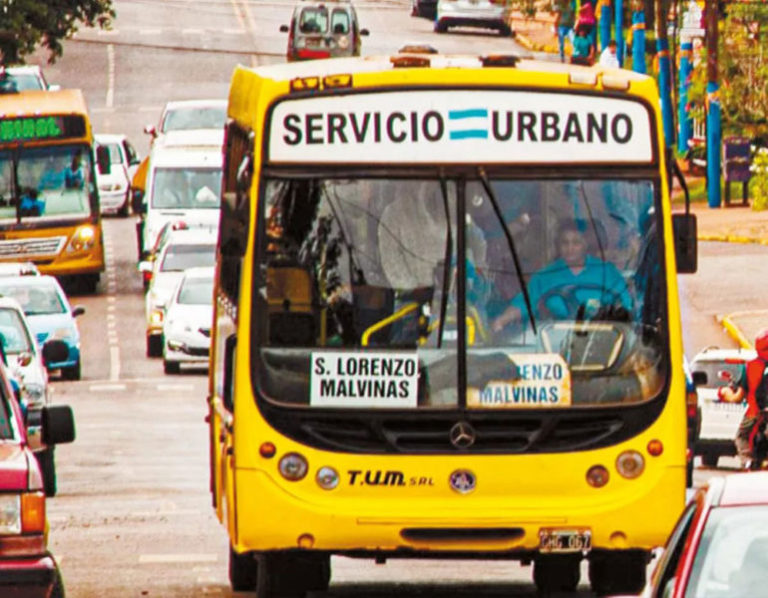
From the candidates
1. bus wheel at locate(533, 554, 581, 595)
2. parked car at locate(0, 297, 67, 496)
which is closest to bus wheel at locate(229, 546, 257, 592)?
bus wheel at locate(533, 554, 581, 595)

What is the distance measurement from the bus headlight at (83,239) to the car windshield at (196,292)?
811 centimetres

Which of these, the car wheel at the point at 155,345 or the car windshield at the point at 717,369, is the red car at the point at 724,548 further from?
the car wheel at the point at 155,345

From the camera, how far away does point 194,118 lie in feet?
Answer: 177

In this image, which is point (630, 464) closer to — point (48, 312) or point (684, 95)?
point (48, 312)

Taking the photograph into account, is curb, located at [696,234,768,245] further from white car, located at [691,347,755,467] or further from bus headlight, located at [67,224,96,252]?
white car, located at [691,347,755,467]

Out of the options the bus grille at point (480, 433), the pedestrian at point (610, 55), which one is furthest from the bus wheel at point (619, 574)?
the pedestrian at point (610, 55)

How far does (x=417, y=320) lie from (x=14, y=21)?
39038mm

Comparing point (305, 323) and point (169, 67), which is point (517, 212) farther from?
point (169, 67)

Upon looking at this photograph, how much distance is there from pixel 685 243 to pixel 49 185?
33.9 metres

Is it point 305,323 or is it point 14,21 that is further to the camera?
point 14,21

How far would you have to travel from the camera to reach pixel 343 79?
13539 millimetres

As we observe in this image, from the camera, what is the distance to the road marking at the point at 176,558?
1705 cm

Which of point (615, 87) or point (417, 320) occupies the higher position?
point (615, 87)

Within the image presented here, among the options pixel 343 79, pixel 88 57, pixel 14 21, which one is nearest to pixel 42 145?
pixel 14 21
